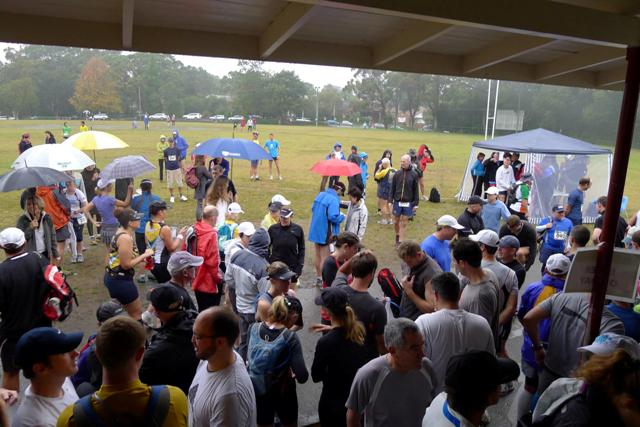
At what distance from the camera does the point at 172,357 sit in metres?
2.96

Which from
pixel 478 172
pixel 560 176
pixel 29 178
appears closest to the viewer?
pixel 29 178

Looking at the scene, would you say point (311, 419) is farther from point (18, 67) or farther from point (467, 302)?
point (18, 67)

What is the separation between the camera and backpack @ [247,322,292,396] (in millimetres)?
3172

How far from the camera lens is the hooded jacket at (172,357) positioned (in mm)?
2896

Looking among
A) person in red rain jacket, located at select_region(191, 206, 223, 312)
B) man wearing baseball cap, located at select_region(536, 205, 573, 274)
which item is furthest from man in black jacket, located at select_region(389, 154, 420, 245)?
person in red rain jacket, located at select_region(191, 206, 223, 312)

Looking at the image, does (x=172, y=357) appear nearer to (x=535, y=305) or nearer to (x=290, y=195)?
(x=535, y=305)

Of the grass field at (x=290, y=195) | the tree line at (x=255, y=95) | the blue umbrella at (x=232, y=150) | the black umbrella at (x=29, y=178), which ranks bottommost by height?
the grass field at (x=290, y=195)

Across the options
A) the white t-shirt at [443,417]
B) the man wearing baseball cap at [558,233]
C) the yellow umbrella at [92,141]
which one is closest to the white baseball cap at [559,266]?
the white t-shirt at [443,417]

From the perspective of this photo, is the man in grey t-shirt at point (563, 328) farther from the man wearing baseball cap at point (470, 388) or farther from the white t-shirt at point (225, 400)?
the white t-shirt at point (225, 400)

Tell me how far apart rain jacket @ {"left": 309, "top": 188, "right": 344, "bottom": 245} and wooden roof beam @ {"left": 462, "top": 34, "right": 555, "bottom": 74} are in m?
3.15

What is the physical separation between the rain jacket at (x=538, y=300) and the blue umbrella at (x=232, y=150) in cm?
604

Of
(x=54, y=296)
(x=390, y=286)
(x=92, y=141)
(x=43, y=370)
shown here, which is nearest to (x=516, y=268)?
(x=390, y=286)

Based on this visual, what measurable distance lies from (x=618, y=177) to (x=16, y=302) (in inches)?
189

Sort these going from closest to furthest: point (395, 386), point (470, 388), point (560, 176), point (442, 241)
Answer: point (470, 388) → point (395, 386) → point (442, 241) → point (560, 176)
